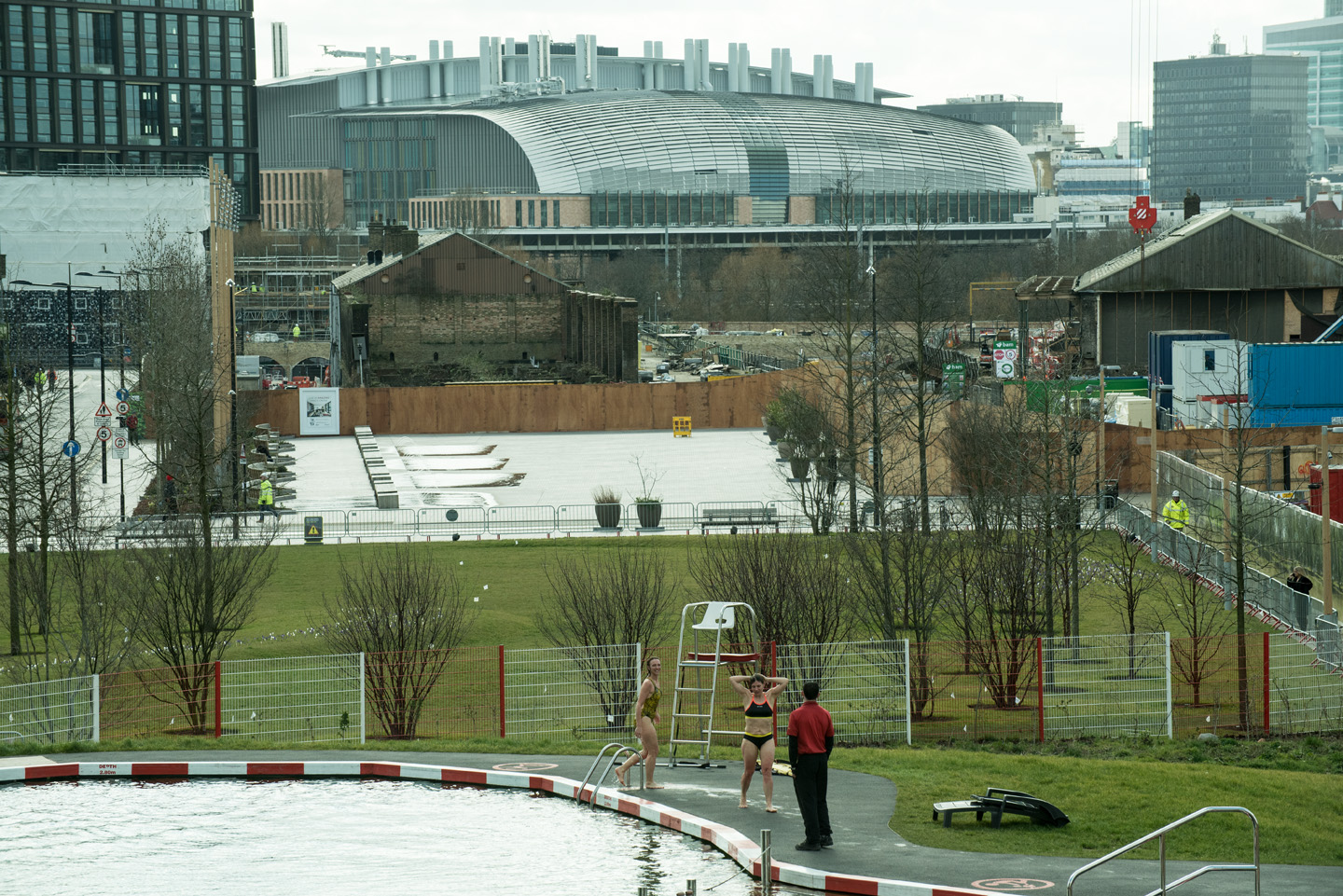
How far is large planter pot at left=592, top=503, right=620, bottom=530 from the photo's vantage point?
45.4 m

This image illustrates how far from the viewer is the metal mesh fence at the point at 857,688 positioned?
819 inches

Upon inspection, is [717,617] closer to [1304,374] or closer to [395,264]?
[1304,374]

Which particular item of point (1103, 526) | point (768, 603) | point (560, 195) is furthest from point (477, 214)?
point (768, 603)

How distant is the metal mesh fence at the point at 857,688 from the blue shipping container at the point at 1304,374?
29.3m

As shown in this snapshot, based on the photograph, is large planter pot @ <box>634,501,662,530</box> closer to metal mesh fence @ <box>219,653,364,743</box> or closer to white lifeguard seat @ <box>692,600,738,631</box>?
metal mesh fence @ <box>219,653,364,743</box>

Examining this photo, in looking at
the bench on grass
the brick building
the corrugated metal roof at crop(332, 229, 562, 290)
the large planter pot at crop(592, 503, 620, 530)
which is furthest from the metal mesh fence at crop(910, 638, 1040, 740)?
the corrugated metal roof at crop(332, 229, 562, 290)

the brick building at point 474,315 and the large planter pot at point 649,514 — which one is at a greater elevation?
the brick building at point 474,315

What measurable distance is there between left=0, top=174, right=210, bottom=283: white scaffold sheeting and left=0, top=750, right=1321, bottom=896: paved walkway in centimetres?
7774

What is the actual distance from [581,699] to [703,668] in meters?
2.11

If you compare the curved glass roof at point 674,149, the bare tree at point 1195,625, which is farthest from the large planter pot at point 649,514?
the curved glass roof at point 674,149

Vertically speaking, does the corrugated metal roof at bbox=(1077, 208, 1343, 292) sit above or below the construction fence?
above

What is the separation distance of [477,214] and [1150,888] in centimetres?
16823

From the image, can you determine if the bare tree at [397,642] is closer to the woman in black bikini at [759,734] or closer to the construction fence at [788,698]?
the construction fence at [788,698]

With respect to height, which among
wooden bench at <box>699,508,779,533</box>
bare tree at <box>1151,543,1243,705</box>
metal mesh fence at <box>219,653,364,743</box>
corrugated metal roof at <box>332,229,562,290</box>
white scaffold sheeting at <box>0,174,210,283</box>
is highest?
white scaffold sheeting at <box>0,174,210,283</box>
